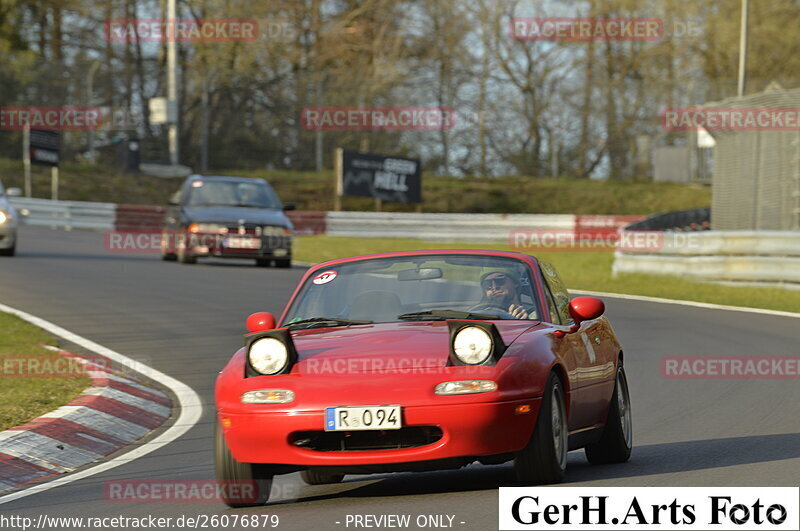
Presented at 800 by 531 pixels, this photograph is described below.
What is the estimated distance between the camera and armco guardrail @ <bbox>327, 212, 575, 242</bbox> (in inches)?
1535

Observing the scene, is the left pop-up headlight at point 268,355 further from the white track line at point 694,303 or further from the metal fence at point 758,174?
the metal fence at point 758,174

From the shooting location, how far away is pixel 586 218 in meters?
38.6

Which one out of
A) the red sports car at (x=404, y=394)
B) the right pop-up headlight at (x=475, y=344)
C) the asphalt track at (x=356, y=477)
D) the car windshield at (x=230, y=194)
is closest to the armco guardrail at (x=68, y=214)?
the car windshield at (x=230, y=194)

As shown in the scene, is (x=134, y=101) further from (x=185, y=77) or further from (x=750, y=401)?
(x=750, y=401)

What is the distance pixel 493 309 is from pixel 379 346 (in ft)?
3.08

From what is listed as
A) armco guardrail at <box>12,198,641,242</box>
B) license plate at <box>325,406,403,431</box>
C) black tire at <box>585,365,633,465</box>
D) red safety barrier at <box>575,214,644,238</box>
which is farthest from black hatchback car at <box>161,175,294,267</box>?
license plate at <box>325,406,403,431</box>

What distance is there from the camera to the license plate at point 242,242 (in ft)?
80.8

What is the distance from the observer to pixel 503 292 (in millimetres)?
7812

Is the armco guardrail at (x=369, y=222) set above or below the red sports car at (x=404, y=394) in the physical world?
below

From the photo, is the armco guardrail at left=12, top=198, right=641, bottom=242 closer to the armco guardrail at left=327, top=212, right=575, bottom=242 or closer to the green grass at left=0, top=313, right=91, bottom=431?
the armco guardrail at left=327, top=212, right=575, bottom=242

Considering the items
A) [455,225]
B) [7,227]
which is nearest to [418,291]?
[7,227]

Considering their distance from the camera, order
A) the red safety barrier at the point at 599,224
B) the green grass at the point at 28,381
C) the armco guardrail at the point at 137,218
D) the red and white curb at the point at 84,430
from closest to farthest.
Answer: the red and white curb at the point at 84,430 → the green grass at the point at 28,381 → the armco guardrail at the point at 137,218 → the red safety barrier at the point at 599,224

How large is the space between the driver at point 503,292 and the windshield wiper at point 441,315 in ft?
0.45

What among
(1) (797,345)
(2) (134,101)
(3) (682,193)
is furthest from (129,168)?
(1) (797,345)
